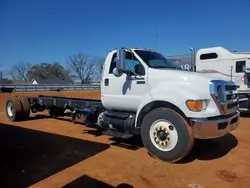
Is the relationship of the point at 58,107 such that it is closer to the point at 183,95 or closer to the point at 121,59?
the point at 121,59

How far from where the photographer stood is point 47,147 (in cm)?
604

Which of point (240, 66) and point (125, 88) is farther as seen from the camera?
point (240, 66)

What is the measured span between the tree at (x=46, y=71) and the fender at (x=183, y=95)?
282 ft

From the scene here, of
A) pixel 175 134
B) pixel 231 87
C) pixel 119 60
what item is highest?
pixel 119 60

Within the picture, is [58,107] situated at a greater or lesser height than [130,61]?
lesser

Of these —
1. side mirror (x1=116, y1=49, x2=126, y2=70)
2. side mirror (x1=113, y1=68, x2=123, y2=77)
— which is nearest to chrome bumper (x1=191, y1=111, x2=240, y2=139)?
side mirror (x1=116, y1=49, x2=126, y2=70)

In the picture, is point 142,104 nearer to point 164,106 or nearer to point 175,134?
point 164,106

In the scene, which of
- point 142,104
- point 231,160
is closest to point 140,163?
point 142,104

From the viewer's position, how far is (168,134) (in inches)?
194

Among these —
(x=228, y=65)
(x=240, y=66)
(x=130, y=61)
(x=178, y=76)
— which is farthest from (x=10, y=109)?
(x=240, y=66)

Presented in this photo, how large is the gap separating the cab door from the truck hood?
260 mm

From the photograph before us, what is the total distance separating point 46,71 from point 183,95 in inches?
3596

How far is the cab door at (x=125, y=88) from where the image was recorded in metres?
5.73

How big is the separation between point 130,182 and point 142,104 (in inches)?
76.4
